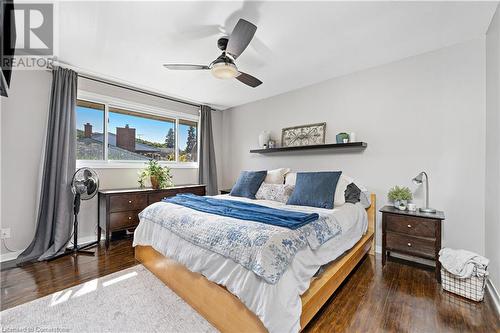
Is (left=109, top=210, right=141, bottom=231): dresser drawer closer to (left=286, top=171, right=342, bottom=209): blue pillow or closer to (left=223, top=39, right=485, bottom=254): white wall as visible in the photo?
(left=286, top=171, right=342, bottom=209): blue pillow

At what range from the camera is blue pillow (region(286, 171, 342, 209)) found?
8.44ft

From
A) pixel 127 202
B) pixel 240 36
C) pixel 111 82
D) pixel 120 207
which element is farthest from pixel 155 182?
pixel 240 36

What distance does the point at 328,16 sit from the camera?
6.61ft

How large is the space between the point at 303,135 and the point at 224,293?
2863 mm

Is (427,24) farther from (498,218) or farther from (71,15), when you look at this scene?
(71,15)

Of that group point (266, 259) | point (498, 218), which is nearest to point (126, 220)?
point (266, 259)

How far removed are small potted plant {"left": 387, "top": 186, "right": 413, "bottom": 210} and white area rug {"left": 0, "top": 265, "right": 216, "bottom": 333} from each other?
2418 millimetres

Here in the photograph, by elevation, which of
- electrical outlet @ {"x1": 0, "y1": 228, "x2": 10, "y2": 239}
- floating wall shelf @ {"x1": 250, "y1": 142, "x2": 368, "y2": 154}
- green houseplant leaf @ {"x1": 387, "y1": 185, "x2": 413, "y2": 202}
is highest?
floating wall shelf @ {"x1": 250, "y1": 142, "x2": 368, "y2": 154}

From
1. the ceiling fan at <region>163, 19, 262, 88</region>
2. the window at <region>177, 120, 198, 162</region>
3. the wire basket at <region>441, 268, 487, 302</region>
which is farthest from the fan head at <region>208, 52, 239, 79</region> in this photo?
the wire basket at <region>441, 268, 487, 302</region>

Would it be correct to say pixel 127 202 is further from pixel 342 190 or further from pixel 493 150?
pixel 493 150

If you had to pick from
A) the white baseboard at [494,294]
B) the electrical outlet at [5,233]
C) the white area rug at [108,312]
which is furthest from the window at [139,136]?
the white baseboard at [494,294]

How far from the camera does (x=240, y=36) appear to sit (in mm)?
1896

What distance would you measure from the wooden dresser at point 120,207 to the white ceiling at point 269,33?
1.77m

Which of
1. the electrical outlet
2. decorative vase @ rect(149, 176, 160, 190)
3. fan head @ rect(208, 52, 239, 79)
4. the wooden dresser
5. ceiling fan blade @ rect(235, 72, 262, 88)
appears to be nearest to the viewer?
fan head @ rect(208, 52, 239, 79)
